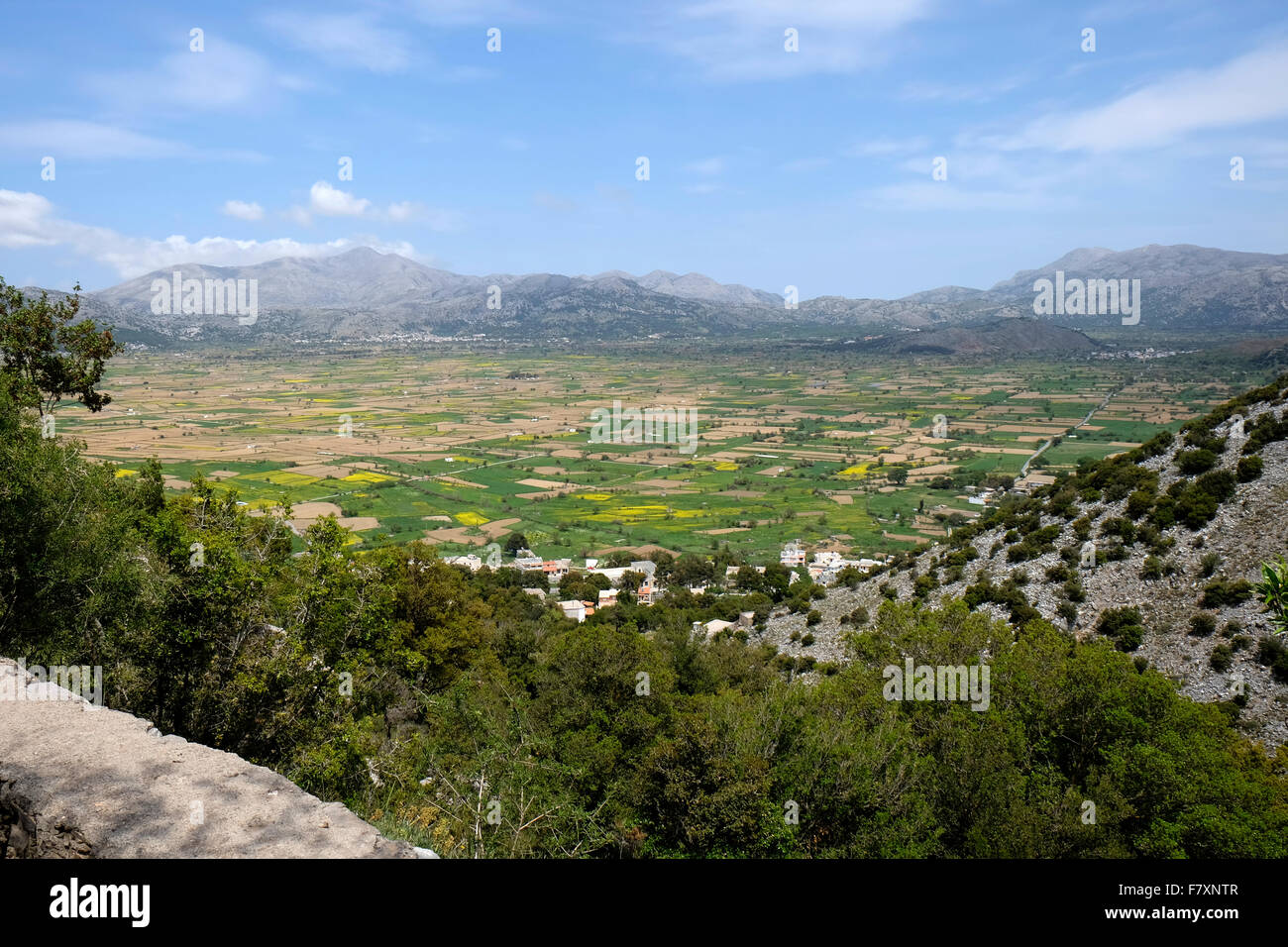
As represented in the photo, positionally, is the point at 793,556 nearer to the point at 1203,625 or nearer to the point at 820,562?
the point at 820,562

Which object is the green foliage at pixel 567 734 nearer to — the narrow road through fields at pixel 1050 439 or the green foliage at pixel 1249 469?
the green foliage at pixel 1249 469

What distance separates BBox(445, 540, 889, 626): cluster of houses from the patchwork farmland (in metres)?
2.36

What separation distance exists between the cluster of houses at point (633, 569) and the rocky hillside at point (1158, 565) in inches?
298

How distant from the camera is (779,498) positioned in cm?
6316

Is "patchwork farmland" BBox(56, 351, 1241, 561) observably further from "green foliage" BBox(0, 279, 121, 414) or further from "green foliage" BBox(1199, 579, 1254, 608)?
"green foliage" BBox(1199, 579, 1254, 608)

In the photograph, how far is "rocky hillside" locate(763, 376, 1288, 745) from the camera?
18531mm

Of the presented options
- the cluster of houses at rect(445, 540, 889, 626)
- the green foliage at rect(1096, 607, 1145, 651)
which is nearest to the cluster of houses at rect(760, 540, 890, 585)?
the cluster of houses at rect(445, 540, 889, 626)

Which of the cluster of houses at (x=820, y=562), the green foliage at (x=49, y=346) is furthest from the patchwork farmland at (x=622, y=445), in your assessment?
the green foliage at (x=49, y=346)

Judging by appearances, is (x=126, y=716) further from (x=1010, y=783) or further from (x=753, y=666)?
(x=753, y=666)

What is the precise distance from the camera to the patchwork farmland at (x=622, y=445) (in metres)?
54.7

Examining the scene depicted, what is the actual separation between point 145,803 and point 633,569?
3721cm

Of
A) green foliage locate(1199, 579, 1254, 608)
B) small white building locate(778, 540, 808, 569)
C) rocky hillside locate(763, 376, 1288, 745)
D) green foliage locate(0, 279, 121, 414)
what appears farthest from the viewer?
small white building locate(778, 540, 808, 569)

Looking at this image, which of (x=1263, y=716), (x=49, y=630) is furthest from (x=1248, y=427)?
(x=49, y=630)

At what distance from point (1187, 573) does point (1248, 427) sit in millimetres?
8010
